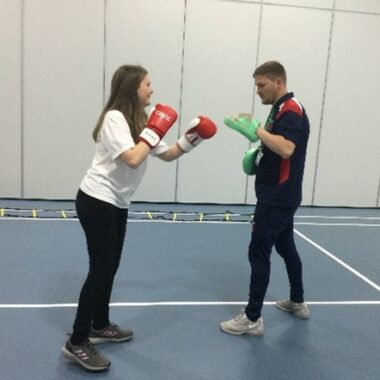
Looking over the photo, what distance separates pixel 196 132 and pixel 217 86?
3413mm

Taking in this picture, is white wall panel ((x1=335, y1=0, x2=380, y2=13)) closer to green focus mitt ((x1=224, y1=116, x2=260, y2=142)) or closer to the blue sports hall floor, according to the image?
the blue sports hall floor

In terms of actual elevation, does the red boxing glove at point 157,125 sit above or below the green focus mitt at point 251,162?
above

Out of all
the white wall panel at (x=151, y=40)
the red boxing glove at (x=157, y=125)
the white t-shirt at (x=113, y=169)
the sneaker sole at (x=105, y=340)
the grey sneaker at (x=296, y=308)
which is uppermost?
the white wall panel at (x=151, y=40)

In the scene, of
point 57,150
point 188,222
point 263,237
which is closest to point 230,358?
point 263,237

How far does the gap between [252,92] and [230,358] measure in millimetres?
4188

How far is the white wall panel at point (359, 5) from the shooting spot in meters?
6.06

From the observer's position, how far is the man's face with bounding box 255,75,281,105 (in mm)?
2719

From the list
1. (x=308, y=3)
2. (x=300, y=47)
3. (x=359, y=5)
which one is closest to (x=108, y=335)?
(x=300, y=47)

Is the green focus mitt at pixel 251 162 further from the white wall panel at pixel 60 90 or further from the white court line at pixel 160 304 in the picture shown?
the white wall panel at pixel 60 90

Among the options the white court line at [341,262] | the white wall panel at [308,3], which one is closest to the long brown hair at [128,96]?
the white court line at [341,262]

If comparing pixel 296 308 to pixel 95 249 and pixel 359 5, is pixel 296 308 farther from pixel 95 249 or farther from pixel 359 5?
pixel 359 5

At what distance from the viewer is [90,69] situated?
571cm

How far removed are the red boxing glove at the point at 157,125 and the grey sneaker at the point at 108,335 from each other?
118 centimetres

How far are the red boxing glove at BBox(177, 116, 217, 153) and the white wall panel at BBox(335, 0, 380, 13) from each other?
4323mm
